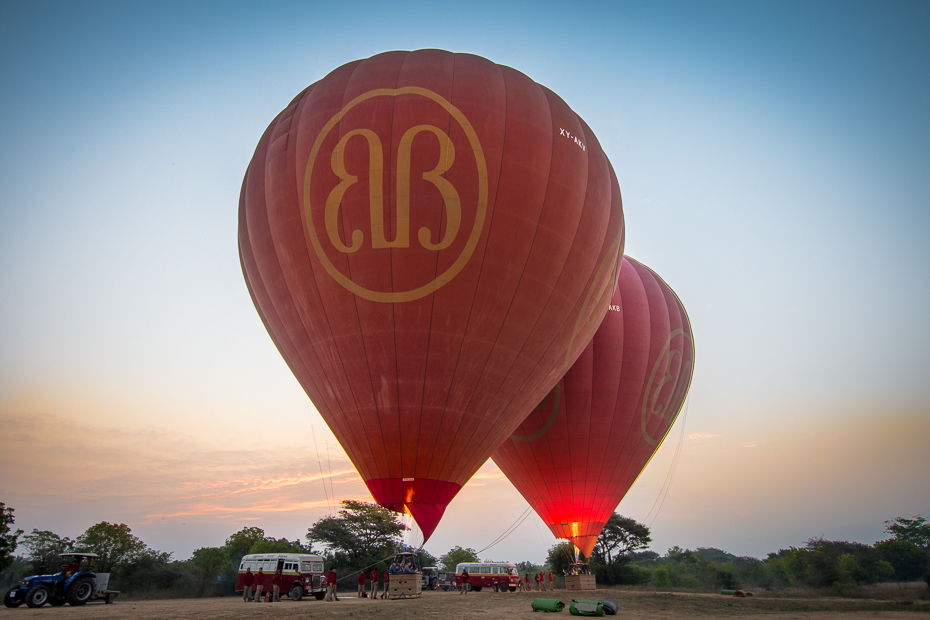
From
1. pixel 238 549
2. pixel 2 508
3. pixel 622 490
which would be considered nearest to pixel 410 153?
pixel 622 490

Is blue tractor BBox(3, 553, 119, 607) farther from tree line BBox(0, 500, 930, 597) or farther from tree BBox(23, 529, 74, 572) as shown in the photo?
tree BBox(23, 529, 74, 572)

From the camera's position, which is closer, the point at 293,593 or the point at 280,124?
the point at 280,124

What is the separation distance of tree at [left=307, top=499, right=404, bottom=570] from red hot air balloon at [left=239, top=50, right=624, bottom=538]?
2728cm

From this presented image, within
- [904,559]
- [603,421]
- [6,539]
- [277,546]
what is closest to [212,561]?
[277,546]

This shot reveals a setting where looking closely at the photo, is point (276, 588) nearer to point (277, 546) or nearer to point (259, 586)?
point (259, 586)

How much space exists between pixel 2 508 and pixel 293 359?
15326 mm

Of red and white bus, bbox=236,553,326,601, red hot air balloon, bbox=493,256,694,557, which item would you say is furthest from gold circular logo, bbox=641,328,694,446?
red and white bus, bbox=236,553,326,601

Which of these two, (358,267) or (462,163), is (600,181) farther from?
(358,267)

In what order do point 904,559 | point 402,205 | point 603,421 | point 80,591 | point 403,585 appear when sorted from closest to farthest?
point 402,205, point 80,591, point 403,585, point 603,421, point 904,559

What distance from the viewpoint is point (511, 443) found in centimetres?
2205

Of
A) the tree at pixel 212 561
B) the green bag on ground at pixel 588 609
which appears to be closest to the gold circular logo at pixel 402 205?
the green bag on ground at pixel 588 609

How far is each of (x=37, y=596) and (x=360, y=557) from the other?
27.3 m

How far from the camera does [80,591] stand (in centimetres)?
1323

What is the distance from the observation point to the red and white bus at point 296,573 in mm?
17297
